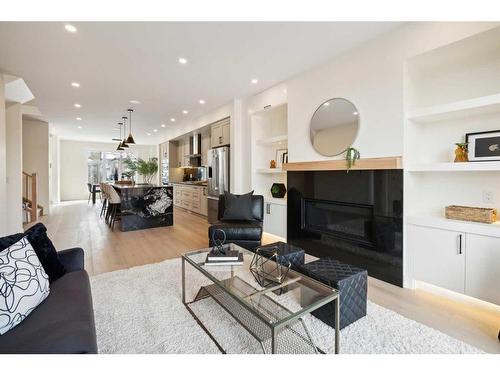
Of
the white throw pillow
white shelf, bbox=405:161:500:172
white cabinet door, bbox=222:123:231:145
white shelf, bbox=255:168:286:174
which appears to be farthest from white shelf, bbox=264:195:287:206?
the white throw pillow

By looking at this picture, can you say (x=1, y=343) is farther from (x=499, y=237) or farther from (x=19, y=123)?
(x=19, y=123)

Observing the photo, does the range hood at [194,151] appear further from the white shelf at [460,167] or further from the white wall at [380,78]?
the white shelf at [460,167]

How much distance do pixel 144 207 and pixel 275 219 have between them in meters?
2.74

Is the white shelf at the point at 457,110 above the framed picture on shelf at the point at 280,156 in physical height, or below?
above

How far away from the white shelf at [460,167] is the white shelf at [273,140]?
6.70ft

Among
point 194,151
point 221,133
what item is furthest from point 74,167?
point 221,133

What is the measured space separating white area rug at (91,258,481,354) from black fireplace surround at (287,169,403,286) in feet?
2.44

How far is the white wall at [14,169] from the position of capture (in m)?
4.49

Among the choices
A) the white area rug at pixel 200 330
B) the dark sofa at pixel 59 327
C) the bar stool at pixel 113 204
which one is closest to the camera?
the dark sofa at pixel 59 327

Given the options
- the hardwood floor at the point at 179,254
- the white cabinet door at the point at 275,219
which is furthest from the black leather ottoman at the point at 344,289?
the white cabinet door at the point at 275,219

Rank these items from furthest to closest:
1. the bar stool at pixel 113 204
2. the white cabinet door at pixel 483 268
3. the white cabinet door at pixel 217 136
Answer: the white cabinet door at pixel 217 136, the bar stool at pixel 113 204, the white cabinet door at pixel 483 268

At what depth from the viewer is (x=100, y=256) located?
3.40 meters

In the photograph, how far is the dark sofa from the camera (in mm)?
988
